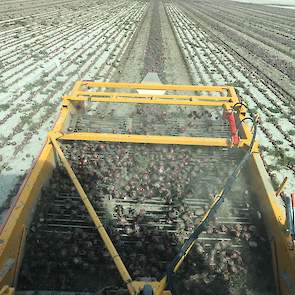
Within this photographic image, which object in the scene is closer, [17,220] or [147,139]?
[17,220]

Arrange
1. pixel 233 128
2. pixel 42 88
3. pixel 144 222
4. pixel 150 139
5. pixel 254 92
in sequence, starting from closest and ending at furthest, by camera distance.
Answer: pixel 144 222, pixel 150 139, pixel 233 128, pixel 42 88, pixel 254 92

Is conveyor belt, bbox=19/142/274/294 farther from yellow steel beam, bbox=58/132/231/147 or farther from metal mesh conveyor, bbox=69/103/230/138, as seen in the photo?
metal mesh conveyor, bbox=69/103/230/138

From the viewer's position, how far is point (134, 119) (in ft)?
21.5

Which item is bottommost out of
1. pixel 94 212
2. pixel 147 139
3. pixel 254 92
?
pixel 254 92

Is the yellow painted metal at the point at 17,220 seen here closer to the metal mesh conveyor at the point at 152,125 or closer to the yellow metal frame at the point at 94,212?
the yellow metal frame at the point at 94,212

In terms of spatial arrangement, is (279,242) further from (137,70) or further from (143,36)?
(143,36)

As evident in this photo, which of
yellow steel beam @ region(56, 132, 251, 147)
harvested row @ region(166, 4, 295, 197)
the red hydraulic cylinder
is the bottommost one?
harvested row @ region(166, 4, 295, 197)

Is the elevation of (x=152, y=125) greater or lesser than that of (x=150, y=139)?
lesser

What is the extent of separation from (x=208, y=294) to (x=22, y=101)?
685cm

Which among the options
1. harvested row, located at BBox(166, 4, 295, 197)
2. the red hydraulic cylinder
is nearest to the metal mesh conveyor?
the red hydraulic cylinder

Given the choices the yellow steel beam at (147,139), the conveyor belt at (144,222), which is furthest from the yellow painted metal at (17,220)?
the yellow steel beam at (147,139)

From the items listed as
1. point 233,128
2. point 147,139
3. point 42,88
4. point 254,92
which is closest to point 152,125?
point 233,128

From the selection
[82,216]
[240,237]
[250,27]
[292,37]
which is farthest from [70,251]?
[250,27]

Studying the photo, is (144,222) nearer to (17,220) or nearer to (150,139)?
(150,139)
